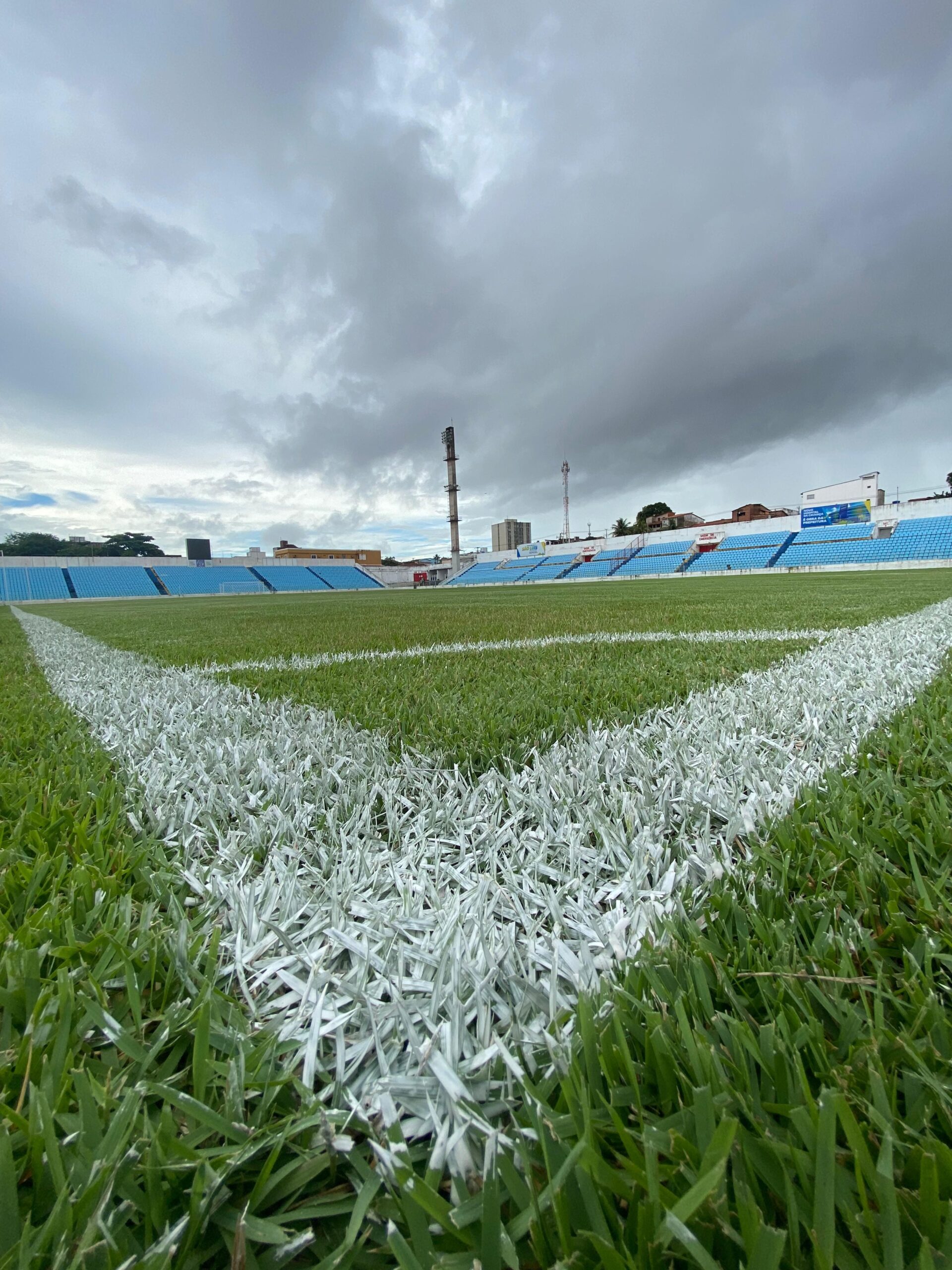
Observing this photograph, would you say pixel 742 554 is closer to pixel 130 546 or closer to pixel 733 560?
pixel 733 560

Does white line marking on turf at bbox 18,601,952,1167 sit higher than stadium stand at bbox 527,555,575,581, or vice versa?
white line marking on turf at bbox 18,601,952,1167

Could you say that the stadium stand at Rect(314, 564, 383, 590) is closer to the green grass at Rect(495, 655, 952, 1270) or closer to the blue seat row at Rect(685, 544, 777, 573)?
the blue seat row at Rect(685, 544, 777, 573)

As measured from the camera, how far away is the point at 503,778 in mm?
1172

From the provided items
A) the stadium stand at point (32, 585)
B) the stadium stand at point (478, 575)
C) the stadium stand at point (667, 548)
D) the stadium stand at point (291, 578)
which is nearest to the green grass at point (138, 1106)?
the stadium stand at point (32, 585)

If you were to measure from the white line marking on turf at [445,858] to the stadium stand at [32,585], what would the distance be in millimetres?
38576

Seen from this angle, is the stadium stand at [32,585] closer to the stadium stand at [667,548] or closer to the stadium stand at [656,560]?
the stadium stand at [656,560]

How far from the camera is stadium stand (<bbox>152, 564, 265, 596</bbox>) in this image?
37438 mm

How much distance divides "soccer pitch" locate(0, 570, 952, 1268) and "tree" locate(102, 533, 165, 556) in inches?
2564

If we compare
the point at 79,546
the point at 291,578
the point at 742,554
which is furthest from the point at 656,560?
the point at 79,546

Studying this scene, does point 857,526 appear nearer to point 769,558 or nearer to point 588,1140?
point 769,558

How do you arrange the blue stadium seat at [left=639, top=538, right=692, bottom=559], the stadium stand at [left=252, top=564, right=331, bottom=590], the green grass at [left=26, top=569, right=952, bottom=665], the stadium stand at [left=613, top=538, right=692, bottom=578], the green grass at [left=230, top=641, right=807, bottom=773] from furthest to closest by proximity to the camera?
1. the stadium stand at [left=252, top=564, right=331, bottom=590]
2. the blue stadium seat at [left=639, top=538, right=692, bottom=559]
3. the stadium stand at [left=613, top=538, right=692, bottom=578]
4. the green grass at [left=26, top=569, right=952, bottom=665]
5. the green grass at [left=230, top=641, right=807, bottom=773]

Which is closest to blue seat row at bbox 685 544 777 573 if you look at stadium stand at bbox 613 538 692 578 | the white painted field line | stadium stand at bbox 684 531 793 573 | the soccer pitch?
stadium stand at bbox 684 531 793 573

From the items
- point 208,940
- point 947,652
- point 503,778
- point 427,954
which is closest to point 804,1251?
point 427,954

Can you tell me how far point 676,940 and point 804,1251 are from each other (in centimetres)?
28
